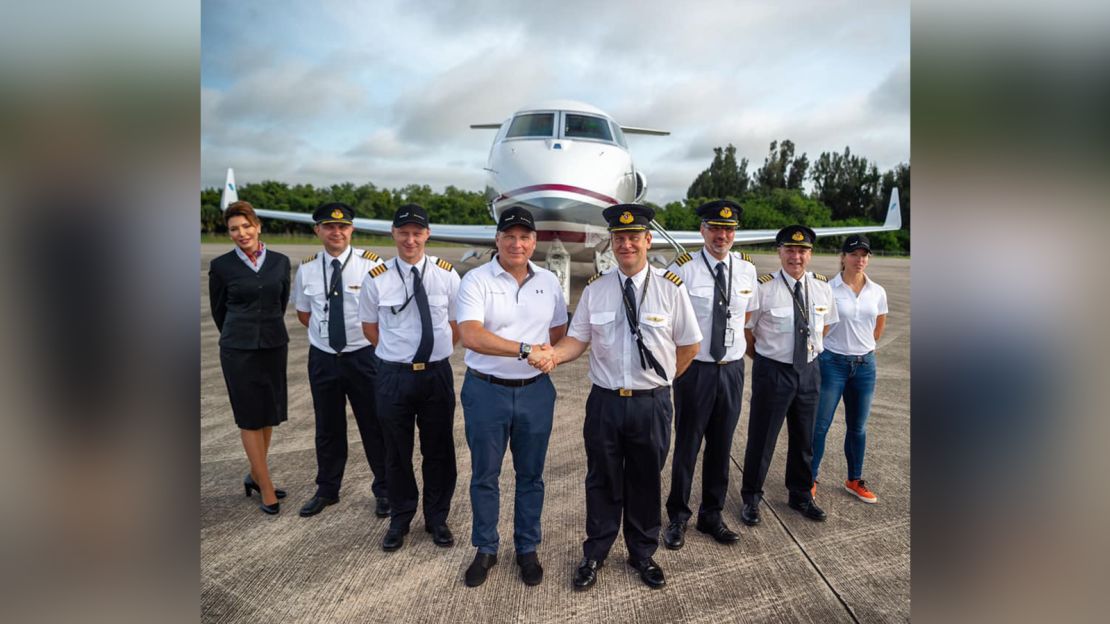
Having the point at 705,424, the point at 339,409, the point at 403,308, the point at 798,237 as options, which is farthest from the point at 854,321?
the point at 339,409

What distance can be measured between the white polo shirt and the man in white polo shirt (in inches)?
89.3

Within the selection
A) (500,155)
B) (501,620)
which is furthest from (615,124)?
(501,620)

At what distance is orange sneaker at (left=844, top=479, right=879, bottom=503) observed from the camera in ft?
13.1

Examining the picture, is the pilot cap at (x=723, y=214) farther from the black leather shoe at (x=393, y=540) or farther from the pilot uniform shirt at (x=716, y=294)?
the black leather shoe at (x=393, y=540)

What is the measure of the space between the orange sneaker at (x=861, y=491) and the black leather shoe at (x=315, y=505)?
387 centimetres

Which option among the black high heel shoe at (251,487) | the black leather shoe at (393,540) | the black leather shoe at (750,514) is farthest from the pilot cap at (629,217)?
the black high heel shoe at (251,487)

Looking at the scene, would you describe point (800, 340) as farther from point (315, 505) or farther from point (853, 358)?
point (315, 505)

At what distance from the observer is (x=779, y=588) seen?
2.97 meters

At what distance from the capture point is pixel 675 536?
3.45 metres

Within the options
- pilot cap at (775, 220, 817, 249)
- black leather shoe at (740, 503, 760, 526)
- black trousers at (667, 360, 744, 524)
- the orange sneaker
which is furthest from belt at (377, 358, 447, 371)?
the orange sneaker
